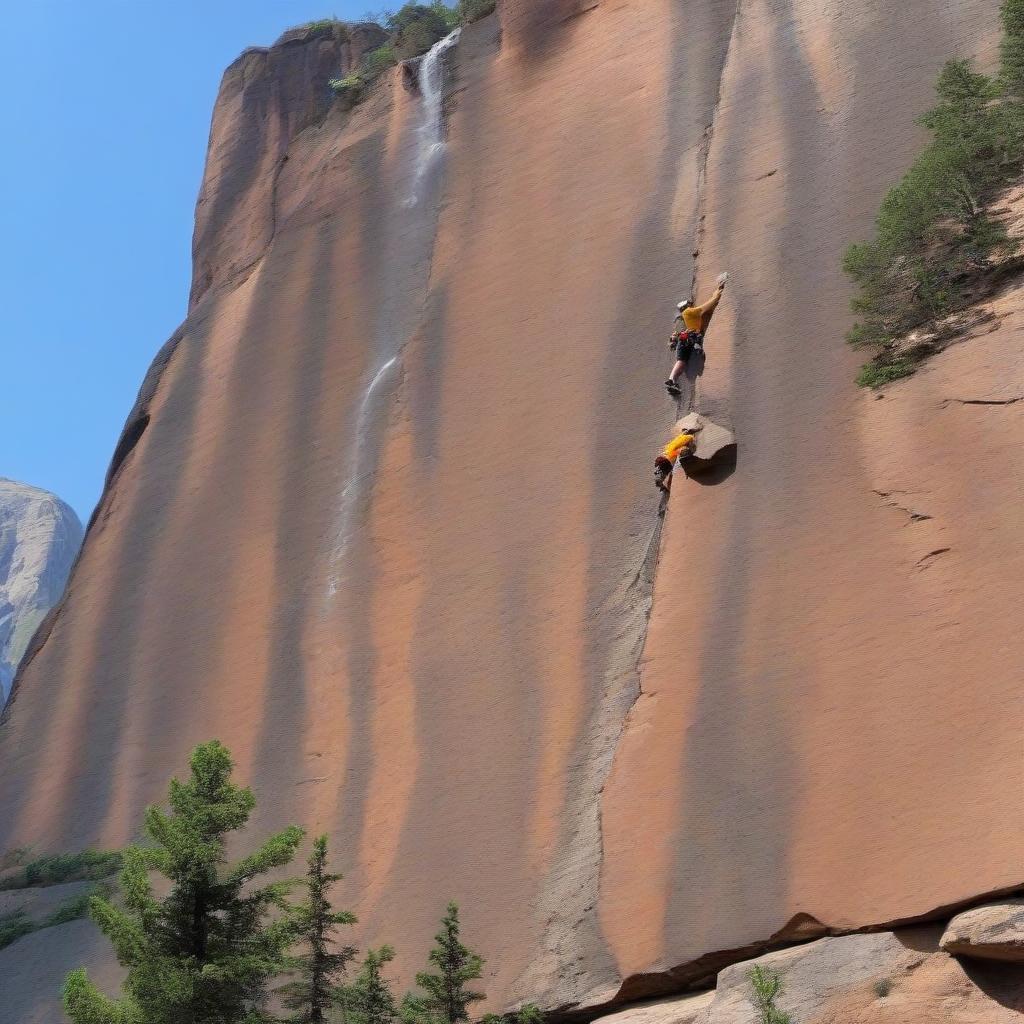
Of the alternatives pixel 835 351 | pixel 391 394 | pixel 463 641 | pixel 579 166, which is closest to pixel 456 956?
pixel 463 641

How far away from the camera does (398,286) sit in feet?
80.9

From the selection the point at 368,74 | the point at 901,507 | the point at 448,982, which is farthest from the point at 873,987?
the point at 368,74

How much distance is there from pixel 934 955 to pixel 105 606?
16.6 metres

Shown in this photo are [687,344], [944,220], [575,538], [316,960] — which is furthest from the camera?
[687,344]

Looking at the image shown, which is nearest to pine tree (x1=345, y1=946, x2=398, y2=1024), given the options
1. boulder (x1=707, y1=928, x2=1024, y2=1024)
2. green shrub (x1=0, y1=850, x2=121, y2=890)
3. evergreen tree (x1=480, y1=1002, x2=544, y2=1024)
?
evergreen tree (x1=480, y1=1002, x2=544, y2=1024)

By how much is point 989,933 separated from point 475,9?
23.0 meters

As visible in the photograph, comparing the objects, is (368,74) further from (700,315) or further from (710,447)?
(710,447)

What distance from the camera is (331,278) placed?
25.8 meters

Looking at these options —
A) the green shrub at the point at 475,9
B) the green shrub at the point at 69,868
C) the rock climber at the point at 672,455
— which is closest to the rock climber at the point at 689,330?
the rock climber at the point at 672,455

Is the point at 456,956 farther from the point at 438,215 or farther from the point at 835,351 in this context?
the point at 438,215

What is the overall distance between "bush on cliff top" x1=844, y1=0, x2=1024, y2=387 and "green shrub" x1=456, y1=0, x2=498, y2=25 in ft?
41.5

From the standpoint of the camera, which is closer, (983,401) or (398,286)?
(983,401)

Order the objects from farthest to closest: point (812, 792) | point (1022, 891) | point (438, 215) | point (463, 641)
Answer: point (438, 215) < point (463, 641) < point (812, 792) < point (1022, 891)

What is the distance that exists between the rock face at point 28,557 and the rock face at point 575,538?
80.3 m
